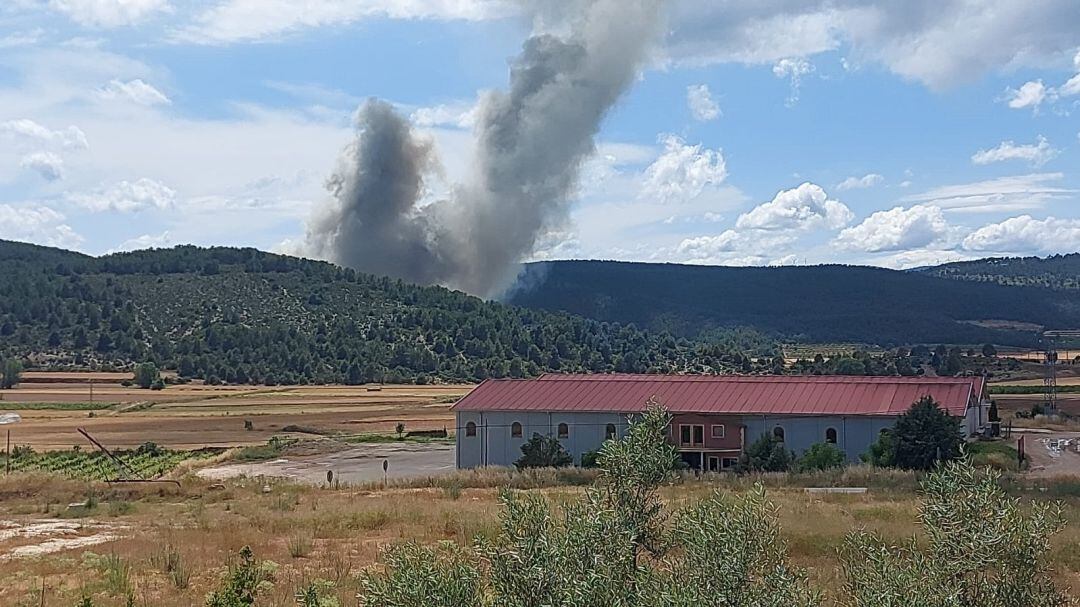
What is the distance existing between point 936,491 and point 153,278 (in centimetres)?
15931

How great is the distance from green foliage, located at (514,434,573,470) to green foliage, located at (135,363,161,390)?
7249cm

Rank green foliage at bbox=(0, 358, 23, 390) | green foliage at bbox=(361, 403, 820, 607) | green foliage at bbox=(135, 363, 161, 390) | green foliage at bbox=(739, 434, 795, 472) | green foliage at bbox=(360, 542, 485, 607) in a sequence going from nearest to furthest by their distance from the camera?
green foliage at bbox=(361, 403, 820, 607) < green foliage at bbox=(360, 542, 485, 607) < green foliage at bbox=(739, 434, 795, 472) < green foliage at bbox=(0, 358, 23, 390) < green foliage at bbox=(135, 363, 161, 390)

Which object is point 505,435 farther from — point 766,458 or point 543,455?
point 766,458

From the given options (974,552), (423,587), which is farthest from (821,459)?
(423,587)

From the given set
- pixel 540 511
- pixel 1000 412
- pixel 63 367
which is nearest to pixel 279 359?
pixel 63 367

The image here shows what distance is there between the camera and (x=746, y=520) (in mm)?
6441

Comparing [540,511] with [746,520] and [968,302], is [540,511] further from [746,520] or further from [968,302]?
[968,302]

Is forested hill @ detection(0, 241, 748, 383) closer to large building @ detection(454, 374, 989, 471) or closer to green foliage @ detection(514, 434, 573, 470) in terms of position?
large building @ detection(454, 374, 989, 471)

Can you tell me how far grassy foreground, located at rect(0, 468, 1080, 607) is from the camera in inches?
679

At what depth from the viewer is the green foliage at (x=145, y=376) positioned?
109 metres

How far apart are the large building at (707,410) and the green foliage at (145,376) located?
67.4 meters

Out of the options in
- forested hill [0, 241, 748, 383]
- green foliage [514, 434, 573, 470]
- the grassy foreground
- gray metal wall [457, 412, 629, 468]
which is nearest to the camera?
the grassy foreground

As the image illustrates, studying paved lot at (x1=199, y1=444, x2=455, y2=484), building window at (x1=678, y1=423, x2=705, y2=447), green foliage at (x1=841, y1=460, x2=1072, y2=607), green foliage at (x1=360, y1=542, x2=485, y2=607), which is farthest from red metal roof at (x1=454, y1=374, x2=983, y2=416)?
green foliage at (x1=360, y1=542, x2=485, y2=607)

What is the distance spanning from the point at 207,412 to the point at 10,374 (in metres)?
37.1
